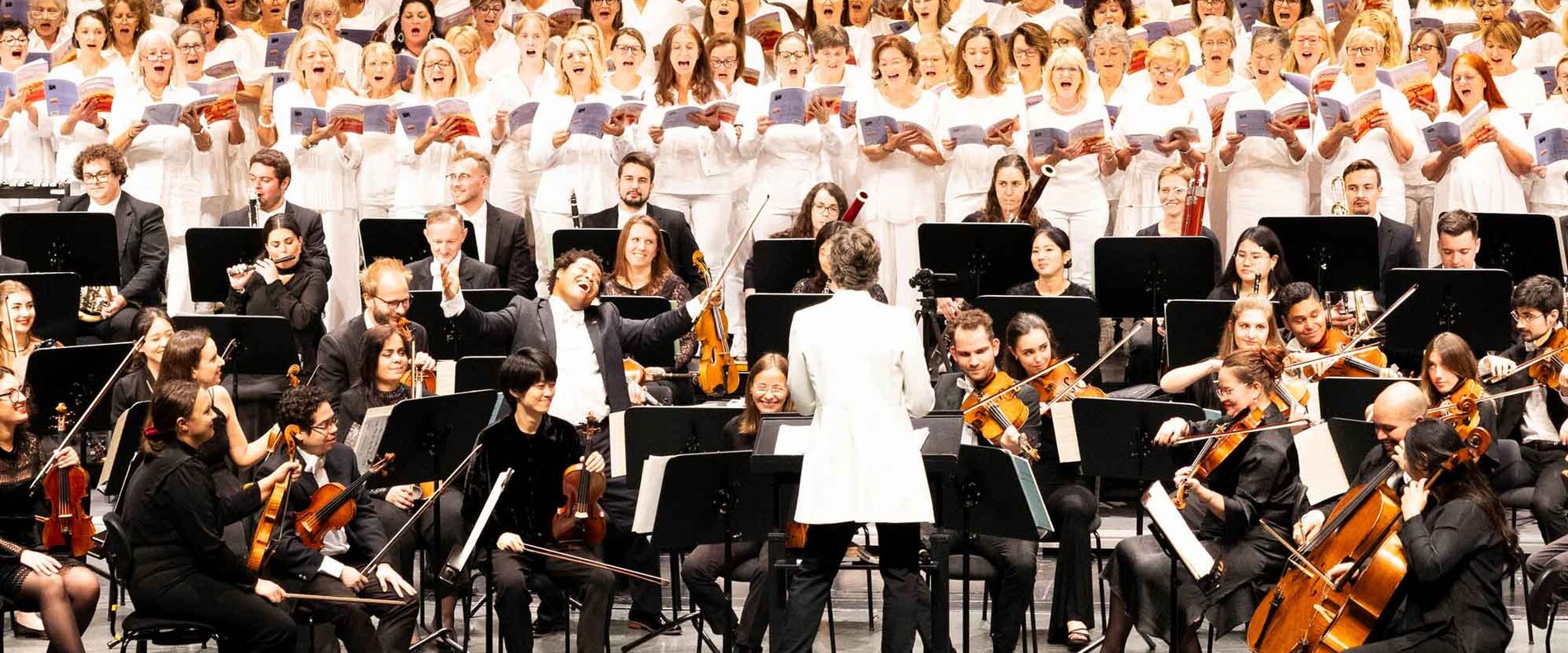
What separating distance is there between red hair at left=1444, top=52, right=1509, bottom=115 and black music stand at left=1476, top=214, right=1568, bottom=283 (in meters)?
0.92

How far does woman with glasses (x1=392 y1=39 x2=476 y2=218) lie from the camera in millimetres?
8781

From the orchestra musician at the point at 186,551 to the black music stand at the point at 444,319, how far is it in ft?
6.10

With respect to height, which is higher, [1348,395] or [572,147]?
[572,147]

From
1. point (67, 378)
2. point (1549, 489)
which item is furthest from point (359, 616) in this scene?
point (1549, 489)

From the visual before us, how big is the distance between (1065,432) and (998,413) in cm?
22

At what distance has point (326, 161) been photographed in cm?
894

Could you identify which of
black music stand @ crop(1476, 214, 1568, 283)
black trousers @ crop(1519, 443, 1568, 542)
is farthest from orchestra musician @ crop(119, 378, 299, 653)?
black music stand @ crop(1476, 214, 1568, 283)

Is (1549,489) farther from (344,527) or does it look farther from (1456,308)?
(344,527)

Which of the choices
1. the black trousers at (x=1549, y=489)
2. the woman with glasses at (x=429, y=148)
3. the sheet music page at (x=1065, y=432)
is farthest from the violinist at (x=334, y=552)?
the black trousers at (x=1549, y=489)

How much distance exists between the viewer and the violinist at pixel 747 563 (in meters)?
5.94

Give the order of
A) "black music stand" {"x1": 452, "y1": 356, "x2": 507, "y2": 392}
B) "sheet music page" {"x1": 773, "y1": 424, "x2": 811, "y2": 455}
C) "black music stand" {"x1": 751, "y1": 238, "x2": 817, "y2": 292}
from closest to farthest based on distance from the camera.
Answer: "sheet music page" {"x1": 773, "y1": 424, "x2": 811, "y2": 455} → "black music stand" {"x1": 452, "y1": 356, "x2": 507, "y2": 392} → "black music stand" {"x1": 751, "y1": 238, "x2": 817, "y2": 292}

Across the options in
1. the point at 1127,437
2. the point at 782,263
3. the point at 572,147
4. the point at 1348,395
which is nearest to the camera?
the point at 1127,437

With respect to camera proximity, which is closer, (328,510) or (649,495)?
Answer: (649,495)

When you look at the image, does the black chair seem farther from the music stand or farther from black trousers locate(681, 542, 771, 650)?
the music stand
